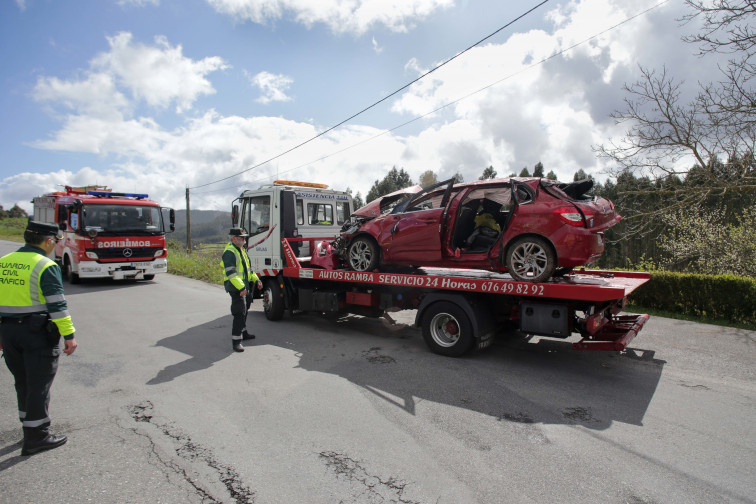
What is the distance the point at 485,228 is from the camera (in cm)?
608

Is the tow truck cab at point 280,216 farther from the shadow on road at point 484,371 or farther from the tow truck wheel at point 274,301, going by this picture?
the shadow on road at point 484,371

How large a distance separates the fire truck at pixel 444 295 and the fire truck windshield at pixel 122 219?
6064 millimetres

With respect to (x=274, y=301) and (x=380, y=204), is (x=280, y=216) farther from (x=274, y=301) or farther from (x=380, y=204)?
(x=380, y=204)

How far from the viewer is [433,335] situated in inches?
230

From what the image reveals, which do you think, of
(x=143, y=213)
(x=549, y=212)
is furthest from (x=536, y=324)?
(x=143, y=213)

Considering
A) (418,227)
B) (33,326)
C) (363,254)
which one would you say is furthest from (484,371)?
(33,326)

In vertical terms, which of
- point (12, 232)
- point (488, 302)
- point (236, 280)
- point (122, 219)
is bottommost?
point (488, 302)

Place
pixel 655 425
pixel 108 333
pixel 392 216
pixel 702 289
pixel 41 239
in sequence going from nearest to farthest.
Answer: pixel 41 239 < pixel 655 425 < pixel 392 216 < pixel 108 333 < pixel 702 289

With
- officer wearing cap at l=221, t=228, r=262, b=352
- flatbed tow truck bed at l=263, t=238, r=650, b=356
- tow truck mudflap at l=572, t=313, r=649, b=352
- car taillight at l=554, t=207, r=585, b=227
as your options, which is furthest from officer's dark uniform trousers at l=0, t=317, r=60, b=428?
tow truck mudflap at l=572, t=313, r=649, b=352

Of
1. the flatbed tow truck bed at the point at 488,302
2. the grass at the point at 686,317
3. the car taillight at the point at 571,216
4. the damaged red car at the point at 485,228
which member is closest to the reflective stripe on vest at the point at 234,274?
the flatbed tow truck bed at the point at 488,302

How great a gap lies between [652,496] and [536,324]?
239cm

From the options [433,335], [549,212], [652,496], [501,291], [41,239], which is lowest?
[652,496]

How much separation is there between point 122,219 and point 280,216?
7429mm

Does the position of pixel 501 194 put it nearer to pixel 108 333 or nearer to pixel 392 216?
pixel 392 216
